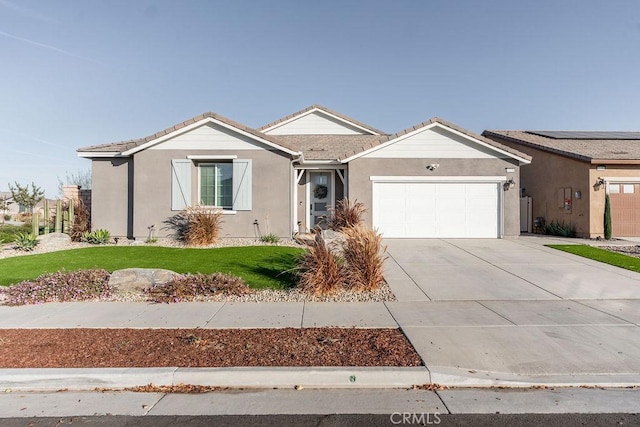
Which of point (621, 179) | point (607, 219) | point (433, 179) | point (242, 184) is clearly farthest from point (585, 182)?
point (242, 184)

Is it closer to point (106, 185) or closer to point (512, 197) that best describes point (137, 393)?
point (106, 185)

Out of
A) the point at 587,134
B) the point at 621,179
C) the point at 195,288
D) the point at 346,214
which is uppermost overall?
the point at 587,134

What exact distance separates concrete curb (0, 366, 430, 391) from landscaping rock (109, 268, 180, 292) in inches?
150

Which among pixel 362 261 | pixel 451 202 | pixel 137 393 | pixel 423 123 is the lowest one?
pixel 137 393

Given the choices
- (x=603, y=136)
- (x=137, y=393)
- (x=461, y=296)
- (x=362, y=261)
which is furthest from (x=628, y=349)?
(x=603, y=136)

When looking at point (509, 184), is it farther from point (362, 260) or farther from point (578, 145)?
point (362, 260)

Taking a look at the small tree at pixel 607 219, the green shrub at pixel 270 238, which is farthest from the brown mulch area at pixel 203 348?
the small tree at pixel 607 219

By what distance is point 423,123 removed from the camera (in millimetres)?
15352

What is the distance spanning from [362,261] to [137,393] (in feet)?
16.5

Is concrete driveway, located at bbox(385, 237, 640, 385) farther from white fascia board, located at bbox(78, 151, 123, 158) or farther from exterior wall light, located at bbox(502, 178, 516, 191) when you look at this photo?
white fascia board, located at bbox(78, 151, 123, 158)

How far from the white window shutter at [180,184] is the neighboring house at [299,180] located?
0.04m

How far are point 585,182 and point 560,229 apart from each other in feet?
7.52

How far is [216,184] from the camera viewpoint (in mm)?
14516

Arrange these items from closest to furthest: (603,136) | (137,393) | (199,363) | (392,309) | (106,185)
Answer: (137,393), (199,363), (392,309), (106,185), (603,136)
